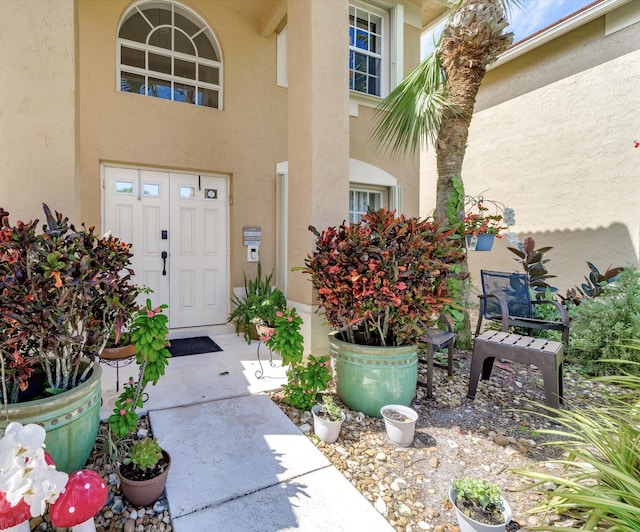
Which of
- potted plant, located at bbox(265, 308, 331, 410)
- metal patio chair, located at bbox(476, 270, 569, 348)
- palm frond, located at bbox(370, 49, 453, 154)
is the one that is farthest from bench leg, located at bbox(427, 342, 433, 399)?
palm frond, located at bbox(370, 49, 453, 154)

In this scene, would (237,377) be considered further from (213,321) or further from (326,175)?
(326,175)

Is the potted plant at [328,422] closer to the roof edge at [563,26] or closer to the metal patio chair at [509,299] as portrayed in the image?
the metal patio chair at [509,299]

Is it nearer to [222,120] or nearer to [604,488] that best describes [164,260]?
[222,120]

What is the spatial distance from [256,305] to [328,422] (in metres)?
2.73

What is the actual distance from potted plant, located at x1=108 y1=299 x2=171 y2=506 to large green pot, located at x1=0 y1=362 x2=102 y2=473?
0.16 m

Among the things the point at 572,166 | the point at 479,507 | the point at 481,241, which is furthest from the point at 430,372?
the point at 572,166

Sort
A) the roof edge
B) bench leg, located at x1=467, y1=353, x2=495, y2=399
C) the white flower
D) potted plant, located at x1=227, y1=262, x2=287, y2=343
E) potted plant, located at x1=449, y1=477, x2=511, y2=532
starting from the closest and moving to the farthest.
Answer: the white flower → potted plant, located at x1=449, y1=477, x2=511, y2=532 → bench leg, located at x1=467, y1=353, x2=495, y2=399 → potted plant, located at x1=227, y1=262, x2=287, y2=343 → the roof edge

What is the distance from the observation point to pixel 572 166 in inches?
275

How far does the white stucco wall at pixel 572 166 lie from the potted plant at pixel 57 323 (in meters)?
7.88

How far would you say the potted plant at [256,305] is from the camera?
4773mm

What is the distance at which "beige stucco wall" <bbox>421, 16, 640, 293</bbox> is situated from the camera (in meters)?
6.28

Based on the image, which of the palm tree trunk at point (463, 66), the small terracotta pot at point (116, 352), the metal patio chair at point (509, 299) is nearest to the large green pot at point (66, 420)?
the small terracotta pot at point (116, 352)

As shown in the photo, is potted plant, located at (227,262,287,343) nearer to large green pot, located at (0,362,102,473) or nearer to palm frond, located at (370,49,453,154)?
large green pot, located at (0,362,102,473)

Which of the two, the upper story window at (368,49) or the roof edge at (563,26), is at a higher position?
the roof edge at (563,26)
